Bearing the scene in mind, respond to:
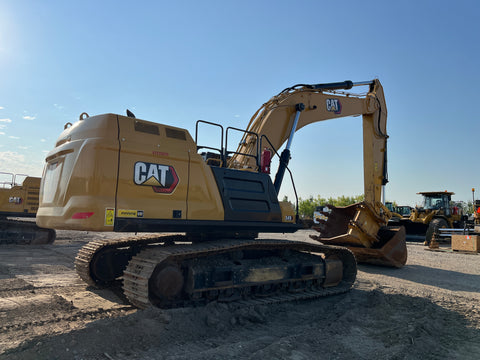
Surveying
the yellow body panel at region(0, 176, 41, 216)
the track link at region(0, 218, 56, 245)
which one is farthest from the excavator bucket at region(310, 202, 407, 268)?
the yellow body panel at region(0, 176, 41, 216)

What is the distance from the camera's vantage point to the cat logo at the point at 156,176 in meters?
5.00

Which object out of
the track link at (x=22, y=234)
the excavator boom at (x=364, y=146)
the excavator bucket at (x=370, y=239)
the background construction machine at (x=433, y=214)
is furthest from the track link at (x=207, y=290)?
the background construction machine at (x=433, y=214)

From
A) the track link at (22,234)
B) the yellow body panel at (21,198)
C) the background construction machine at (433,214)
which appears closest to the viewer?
the track link at (22,234)

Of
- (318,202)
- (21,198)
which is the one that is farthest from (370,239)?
(318,202)

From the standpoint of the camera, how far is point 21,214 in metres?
15.4

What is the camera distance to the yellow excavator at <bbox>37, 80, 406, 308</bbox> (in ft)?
15.8

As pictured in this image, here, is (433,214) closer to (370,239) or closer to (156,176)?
(370,239)

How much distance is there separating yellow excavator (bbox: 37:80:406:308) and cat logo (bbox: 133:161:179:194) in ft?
0.05

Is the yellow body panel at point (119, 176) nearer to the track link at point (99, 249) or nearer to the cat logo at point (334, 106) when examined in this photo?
the track link at point (99, 249)

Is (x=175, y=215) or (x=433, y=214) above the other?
(x=433, y=214)

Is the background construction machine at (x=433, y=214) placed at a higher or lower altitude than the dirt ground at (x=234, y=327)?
higher

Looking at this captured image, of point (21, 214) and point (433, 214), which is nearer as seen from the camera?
point (21, 214)

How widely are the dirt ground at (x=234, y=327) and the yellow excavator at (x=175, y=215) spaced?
0.39 meters

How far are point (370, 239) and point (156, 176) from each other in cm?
719
